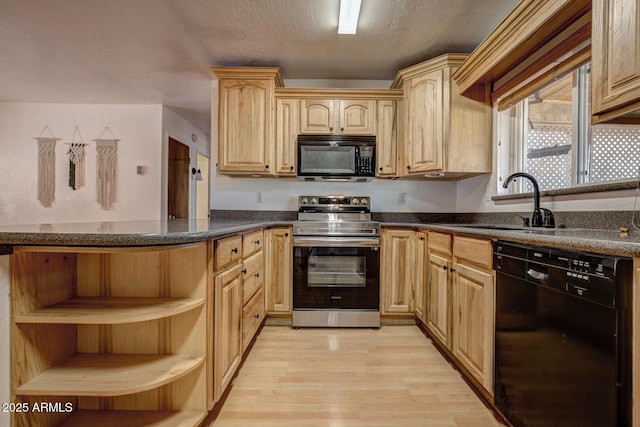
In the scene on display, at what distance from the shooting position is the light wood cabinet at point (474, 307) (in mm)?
1505

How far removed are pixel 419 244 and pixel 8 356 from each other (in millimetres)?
2475

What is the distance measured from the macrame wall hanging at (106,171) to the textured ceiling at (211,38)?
873mm

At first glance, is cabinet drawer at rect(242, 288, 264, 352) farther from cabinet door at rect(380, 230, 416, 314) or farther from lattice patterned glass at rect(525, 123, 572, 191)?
lattice patterned glass at rect(525, 123, 572, 191)

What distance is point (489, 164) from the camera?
2590 mm

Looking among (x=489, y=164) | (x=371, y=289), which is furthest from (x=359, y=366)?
(x=489, y=164)

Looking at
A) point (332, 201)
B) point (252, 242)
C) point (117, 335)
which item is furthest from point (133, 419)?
point (332, 201)

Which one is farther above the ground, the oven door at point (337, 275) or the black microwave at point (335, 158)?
the black microwave at point (335, 158)

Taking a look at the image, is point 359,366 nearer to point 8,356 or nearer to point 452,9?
point 8,356

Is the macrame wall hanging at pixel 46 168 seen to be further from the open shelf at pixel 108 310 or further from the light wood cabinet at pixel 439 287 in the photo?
the light wood cabinet at pixel 439 287

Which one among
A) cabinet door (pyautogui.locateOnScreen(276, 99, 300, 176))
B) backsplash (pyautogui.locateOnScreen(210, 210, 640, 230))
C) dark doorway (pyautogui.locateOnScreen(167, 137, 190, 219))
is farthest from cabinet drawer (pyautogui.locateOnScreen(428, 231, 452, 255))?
dark doorway (pyautogui.locateOnScreen(167, 137, 190, 219))

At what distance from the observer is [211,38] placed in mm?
2529

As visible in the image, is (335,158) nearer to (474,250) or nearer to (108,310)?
(474,250)

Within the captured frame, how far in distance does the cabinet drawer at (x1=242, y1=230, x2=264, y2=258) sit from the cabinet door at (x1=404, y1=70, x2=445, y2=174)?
1.51m

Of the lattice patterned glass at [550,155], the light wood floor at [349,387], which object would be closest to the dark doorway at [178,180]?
the light wood floor at [349,387]
